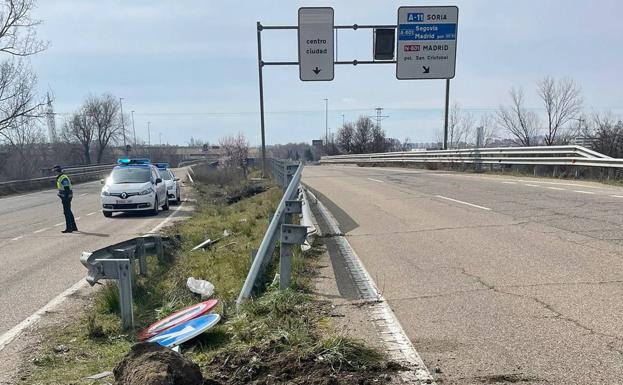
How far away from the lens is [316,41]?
2070cm

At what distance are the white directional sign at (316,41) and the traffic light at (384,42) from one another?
2.02 metres

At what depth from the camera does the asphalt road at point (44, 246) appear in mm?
6539

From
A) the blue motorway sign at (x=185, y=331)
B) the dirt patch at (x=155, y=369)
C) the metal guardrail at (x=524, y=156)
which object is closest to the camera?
the dirt patch at (x=155, y=369)

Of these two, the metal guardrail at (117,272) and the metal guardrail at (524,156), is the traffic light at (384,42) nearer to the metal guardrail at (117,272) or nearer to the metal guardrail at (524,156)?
the metal guardrail at (524,156)

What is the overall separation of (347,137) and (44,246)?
218 feet

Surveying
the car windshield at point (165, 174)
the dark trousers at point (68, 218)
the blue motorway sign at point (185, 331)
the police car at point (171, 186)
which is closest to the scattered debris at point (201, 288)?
the blue motorway sign at point (185, 331)

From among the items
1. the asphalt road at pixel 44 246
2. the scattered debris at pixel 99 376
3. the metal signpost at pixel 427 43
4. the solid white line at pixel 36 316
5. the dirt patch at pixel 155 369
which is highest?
the metal signpost at pixel 427 43

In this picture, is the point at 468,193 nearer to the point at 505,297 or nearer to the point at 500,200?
the point at 500,200

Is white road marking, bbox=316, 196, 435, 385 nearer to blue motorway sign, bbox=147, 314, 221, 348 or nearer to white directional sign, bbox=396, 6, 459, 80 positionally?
blue motorway sign, bbox=147, 314, 221, 348

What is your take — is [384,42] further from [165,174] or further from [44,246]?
[44,246]

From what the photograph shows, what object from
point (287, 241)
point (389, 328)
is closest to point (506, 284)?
point (389, 328)

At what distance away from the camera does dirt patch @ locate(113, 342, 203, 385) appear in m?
2.97

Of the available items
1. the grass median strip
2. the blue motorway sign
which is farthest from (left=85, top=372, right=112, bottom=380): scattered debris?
the blue motorway sign

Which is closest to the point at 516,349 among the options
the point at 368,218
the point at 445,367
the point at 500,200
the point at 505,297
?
the point at 445,367
